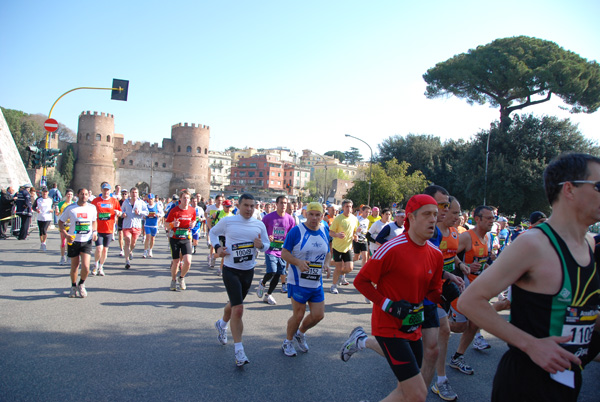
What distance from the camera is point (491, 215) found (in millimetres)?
5332

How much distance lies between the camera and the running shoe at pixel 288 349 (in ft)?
16.0

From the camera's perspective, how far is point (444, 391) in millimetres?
4000

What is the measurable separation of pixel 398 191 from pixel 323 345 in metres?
36.1

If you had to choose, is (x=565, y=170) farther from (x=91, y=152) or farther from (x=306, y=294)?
(x=91, y=152)

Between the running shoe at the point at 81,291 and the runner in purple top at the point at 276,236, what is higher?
the runner in purple top at the point at 276,236

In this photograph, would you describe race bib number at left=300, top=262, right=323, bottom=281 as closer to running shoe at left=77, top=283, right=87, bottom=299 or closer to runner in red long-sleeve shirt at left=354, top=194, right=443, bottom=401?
runner in red long-sleeve shirt at left=354, top=194, right=443, bottom=401

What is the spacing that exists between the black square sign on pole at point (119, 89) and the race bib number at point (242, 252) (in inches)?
515

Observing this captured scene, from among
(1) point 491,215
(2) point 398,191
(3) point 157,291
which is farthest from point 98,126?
(1) point 491,215

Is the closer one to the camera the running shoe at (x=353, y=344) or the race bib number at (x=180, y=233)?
the running shoe at (x=353, y=344)

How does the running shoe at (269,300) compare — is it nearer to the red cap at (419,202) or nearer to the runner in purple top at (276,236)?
the runner in purple top at (276,236)

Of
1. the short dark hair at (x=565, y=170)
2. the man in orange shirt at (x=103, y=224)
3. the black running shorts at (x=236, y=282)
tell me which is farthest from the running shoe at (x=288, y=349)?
the man in orange shirt at (x=103, y=224)

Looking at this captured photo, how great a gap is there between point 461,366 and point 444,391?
0.84 metres

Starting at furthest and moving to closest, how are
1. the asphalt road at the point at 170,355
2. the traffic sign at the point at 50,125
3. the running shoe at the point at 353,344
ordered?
the traffic sign at the point at 50,125 < the asphalt road at the point at 170,355 < the running shoe at the point at 353,344

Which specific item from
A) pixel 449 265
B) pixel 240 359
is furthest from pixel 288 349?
pixel 449 265
